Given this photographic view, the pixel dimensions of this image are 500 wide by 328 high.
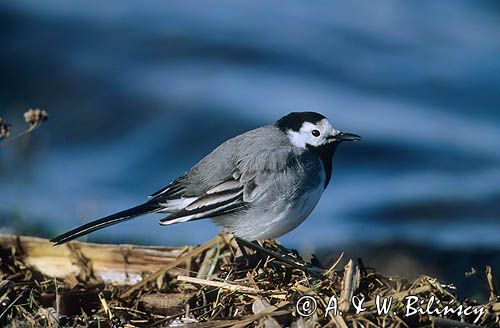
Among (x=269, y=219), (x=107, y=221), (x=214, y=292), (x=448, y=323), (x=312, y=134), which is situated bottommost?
(x=448, y=323)

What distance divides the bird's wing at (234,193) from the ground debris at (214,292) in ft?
0.69

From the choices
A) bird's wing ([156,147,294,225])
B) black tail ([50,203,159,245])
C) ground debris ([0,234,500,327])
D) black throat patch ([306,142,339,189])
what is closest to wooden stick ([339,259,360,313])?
ground debris ([0,234,500,327])

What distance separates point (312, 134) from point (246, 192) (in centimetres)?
83

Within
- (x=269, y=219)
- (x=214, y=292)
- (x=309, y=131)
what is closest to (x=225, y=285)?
(x=214, y=292)

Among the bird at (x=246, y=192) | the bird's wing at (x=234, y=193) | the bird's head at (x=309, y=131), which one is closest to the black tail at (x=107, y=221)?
the bird at (x=246, y=192)


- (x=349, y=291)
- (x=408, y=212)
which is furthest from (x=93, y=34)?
(x=349, y=291)

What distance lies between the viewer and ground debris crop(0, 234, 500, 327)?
471 cm

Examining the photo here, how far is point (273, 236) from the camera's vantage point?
21.5 feet

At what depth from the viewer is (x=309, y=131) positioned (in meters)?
7.01

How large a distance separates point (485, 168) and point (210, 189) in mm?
7839

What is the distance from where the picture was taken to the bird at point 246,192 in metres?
6.45

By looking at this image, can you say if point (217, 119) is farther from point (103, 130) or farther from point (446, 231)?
point (446, 231)

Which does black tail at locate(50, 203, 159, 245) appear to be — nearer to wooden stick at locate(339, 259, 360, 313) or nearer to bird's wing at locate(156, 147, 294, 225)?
bird's wing at locate(156, 147, 294, 225)

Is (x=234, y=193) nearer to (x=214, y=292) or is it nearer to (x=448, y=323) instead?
(x=214, y=292)
